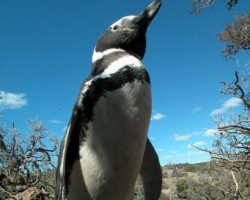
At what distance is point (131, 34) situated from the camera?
200 centimetres

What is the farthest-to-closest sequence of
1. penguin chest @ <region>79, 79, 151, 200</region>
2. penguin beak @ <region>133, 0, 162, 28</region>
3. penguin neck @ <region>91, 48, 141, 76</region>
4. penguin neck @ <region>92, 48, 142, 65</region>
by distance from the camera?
penguin beak @ <region>133, 0, 162, 28</region>, penguin neck @ <region>92, 48, 142, 65</region>, penguin neck @ <region>91, 48, 141, 76</region>, penguin chest @ <region>79, 79, 151, 200</region>

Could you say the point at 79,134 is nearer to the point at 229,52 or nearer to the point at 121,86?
the point at 121,86

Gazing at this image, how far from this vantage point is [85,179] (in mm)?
1673

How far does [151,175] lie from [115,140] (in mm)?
510

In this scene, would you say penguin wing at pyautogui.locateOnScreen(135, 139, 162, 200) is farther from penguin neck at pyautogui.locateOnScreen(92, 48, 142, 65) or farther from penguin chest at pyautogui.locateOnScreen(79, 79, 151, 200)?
penguin neck at pyautogui.locateOnScreen(92, 48, 142, 65)

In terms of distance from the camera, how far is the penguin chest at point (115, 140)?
5.31 feet

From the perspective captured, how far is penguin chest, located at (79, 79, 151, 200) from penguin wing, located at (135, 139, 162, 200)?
0.33 metres

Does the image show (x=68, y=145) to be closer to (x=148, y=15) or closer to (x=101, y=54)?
(x=101, y=54)

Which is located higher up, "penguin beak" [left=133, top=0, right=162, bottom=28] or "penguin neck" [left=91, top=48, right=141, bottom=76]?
"penguin beak" [left=133, top=0, right=162, bottom=28]

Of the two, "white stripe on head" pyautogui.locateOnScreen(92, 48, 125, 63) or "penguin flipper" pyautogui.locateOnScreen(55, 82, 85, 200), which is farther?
"white stripe on head" pyautogui.locateOnScreen(92, 48, 125, 63)

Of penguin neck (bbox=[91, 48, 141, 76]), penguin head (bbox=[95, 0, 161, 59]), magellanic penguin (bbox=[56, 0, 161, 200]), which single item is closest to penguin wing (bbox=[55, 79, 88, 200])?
magellanic penguin (bbox=[56, 0, 161, 200])

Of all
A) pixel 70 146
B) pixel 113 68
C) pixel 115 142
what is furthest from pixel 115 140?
pixel 113 68

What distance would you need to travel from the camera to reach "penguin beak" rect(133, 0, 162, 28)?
2.04 meters

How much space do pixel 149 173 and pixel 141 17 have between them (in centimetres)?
99
